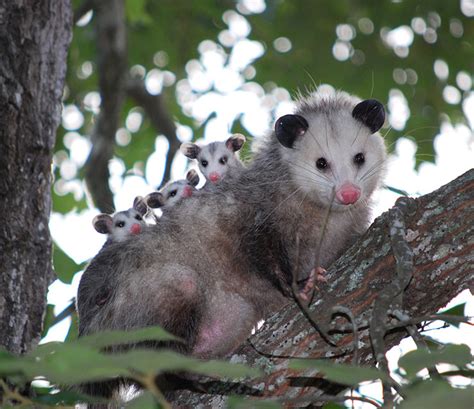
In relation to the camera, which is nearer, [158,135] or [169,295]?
[169,295]

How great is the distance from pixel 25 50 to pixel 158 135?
6.64 feet

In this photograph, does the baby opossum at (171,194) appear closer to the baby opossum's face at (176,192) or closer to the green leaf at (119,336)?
the baby opossum's face at (176,192)

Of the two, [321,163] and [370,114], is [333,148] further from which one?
[370,114]

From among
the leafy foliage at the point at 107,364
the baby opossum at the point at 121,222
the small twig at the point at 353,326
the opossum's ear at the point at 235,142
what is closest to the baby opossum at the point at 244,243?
the baby opossum at the point at 121,222

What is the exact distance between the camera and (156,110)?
4488 mm

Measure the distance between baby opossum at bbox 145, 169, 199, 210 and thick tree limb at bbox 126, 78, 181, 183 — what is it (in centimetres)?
66

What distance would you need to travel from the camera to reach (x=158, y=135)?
4.65 m

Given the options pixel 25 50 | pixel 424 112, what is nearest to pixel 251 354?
pixel 25 50

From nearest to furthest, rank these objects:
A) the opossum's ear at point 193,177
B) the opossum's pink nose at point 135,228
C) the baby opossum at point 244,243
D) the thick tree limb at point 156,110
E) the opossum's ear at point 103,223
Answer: the baby opossum at point 244,243 → the opossum's pink nose at point 135,228 → the opossum's ear at point 103,223 → the opossum's ear at point 193,177 → the thick tree limb at point 156,110

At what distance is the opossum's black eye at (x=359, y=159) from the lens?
2.82 m

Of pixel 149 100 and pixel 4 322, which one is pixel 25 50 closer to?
pixel 4 322

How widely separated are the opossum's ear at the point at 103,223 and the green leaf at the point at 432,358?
7.93ft

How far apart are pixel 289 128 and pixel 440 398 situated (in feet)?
6.65

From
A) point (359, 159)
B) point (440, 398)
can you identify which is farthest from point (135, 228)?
point (440, 398)
